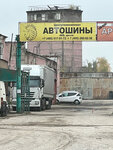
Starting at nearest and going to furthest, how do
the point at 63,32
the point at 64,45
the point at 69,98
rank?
the point at 63,32 < the point at 69,98 < the point at 64,45

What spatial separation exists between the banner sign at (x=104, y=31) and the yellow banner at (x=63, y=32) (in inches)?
14.5

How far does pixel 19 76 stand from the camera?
24.1m

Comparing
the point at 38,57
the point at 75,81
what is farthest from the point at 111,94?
the point at 38,57

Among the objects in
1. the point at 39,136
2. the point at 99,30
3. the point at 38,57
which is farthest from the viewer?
the point at 38,57

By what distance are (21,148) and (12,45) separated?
2726 cm

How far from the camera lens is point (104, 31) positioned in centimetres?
2369

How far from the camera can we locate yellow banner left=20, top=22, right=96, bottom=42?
23.5 meters

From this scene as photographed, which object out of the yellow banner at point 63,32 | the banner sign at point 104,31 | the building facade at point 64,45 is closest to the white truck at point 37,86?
the yellow banner at point 63,32

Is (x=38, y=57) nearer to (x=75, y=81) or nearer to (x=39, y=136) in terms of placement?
(x=75, y=81)

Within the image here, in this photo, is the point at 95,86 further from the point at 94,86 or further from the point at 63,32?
the point at 63,32

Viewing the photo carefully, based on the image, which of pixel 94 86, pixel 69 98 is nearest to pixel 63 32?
pixel 69 98

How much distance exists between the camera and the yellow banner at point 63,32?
77.3 feet

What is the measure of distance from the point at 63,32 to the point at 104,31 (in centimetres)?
288

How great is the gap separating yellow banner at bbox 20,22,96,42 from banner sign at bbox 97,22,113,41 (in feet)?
1.21
